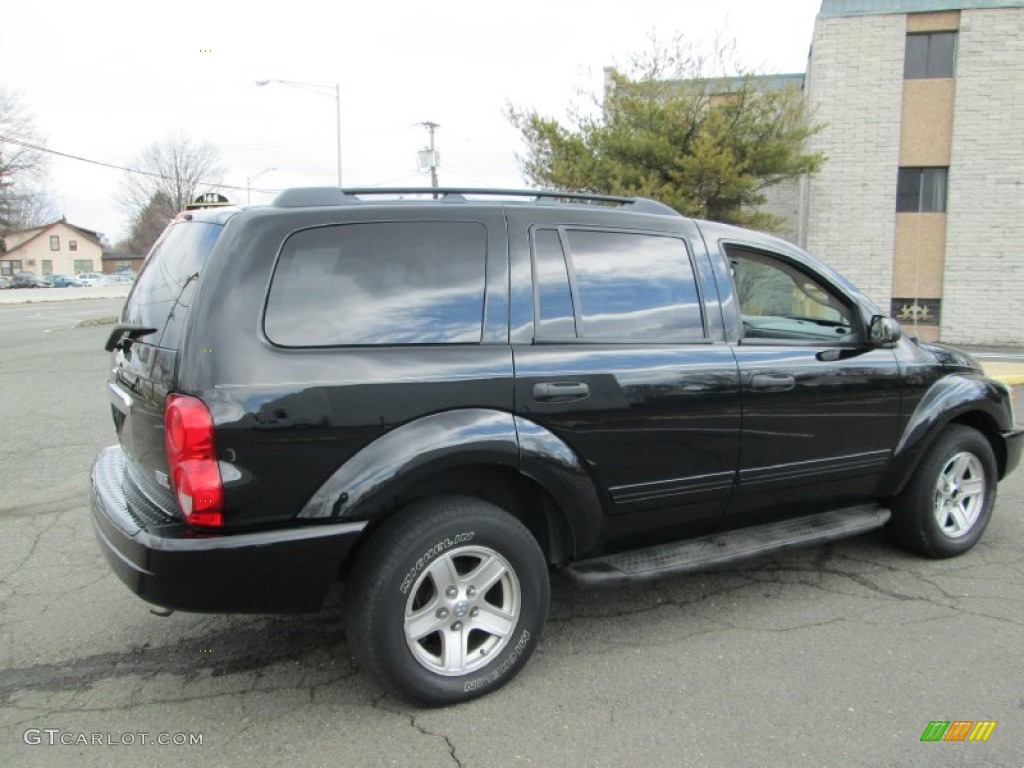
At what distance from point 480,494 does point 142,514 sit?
1239 mm

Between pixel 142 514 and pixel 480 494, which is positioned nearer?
pixel 142 514

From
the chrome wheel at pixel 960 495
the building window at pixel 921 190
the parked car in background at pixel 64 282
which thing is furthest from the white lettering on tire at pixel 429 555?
the parked car in background at pixel 64 282

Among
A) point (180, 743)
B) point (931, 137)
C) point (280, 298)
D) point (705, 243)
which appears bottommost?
point (180, 743)

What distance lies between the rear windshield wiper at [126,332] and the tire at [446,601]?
Answer: 119 centimetres

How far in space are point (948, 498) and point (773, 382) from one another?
1578 millimetres

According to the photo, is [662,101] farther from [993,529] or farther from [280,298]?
[280,298]

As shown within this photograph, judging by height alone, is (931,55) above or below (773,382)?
above

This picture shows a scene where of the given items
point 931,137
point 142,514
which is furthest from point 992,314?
point 142,514

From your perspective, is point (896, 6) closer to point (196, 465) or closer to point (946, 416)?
point (946, 416)

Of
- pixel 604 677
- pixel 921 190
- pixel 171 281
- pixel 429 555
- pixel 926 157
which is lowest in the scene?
pixel 604 677

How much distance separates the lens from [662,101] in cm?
1438

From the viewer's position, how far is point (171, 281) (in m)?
3.00

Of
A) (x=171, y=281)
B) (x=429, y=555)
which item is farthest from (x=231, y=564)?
(x=171, y=281)

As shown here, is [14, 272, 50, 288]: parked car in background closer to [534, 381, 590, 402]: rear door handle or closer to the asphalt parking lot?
the asphalt parking lot
